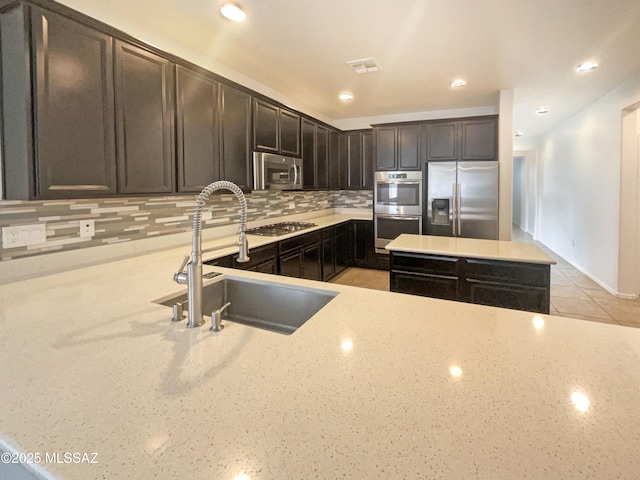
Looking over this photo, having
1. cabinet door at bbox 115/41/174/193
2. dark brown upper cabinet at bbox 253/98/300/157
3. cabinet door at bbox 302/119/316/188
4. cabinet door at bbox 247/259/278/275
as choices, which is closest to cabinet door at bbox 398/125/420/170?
cabinet door at bbox 302/119/316/188

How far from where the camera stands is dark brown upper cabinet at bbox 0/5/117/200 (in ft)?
5.14

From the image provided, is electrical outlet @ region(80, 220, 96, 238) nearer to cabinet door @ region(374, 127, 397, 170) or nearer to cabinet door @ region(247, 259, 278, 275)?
cabinet door @ region(247, 259, 278, 275)

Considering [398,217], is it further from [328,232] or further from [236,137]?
[236,137]

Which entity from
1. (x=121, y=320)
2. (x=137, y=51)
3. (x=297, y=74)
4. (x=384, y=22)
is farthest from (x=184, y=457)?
(x=297, y=74)

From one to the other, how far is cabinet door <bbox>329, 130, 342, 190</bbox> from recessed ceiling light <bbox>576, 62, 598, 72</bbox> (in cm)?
294

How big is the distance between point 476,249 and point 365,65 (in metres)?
2.04

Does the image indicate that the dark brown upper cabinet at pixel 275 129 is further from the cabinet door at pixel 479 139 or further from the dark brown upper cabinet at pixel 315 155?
the cabinet door at pixel 479 139

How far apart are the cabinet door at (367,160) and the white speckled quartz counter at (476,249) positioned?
2590mm

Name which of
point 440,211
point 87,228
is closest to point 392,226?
point 440,211

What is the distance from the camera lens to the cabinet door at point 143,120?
1974 millimetres

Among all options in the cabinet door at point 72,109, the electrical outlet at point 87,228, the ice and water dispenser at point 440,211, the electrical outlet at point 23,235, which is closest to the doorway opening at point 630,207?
the ice and water dispenser at point 440,211

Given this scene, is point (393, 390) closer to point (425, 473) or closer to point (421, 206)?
point (425, 473)

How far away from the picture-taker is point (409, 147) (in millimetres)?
4926

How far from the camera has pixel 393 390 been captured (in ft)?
2.52
